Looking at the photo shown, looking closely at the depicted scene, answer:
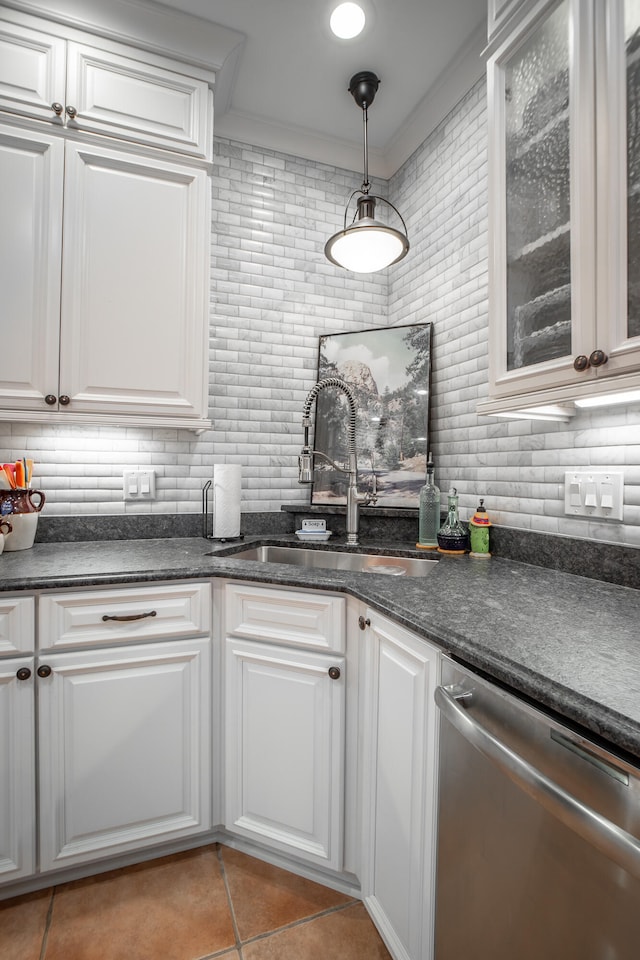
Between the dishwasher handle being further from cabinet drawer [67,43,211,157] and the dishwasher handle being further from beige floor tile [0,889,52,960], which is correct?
cabinet drawer [67,43,211,157]

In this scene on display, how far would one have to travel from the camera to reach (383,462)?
2.22 meters

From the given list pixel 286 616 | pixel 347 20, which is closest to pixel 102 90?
pixel 347 20

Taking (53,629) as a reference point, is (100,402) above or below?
above

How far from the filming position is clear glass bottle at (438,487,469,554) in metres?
1.83

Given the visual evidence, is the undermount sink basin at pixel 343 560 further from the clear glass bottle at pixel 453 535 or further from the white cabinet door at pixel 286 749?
the white cabinet door at pixel 286 749

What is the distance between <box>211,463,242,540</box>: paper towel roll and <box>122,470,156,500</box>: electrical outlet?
0.96 feet

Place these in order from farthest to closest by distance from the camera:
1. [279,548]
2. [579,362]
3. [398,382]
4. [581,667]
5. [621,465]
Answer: [398,382]
[279,548]
[621,465]
[579,362]
[581,667]

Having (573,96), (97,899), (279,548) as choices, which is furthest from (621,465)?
(97,899)

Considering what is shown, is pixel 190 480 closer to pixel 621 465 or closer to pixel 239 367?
pixel 239 367

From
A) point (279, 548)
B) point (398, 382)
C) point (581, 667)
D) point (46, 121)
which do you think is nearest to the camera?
point (581, 667)

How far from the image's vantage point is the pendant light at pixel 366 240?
1707 mm

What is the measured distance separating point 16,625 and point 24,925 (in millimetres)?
800

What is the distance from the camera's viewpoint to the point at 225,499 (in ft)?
6.53

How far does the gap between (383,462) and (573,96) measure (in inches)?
55.0
